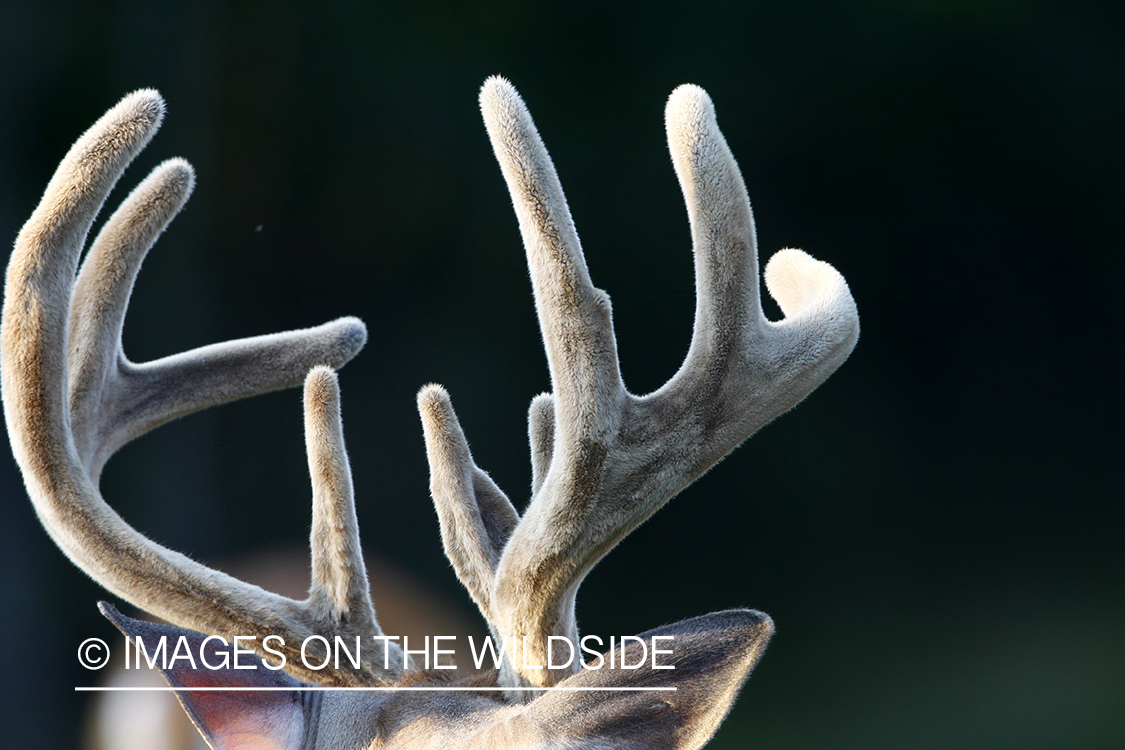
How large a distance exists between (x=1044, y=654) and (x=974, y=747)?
0.70ft

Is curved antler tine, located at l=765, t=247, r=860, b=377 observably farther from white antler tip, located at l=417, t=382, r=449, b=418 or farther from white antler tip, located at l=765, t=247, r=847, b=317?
white antler tip, located at l=417, t=382, r=449, b=418

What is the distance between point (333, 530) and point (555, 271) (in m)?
0.33

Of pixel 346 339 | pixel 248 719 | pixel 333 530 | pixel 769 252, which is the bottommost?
pixel 248 719

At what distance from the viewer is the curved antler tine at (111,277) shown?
33.9 inches

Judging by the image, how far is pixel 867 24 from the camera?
167cm

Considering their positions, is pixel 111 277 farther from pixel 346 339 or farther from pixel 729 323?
pixel 729 323

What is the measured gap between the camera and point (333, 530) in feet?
2.64

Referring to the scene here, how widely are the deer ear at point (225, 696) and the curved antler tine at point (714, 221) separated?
17.2 inches

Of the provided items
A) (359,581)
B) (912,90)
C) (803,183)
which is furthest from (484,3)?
(359,581)

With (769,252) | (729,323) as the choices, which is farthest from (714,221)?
(769,252)

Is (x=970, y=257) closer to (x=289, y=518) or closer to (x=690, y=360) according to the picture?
(x=690, y=360)
